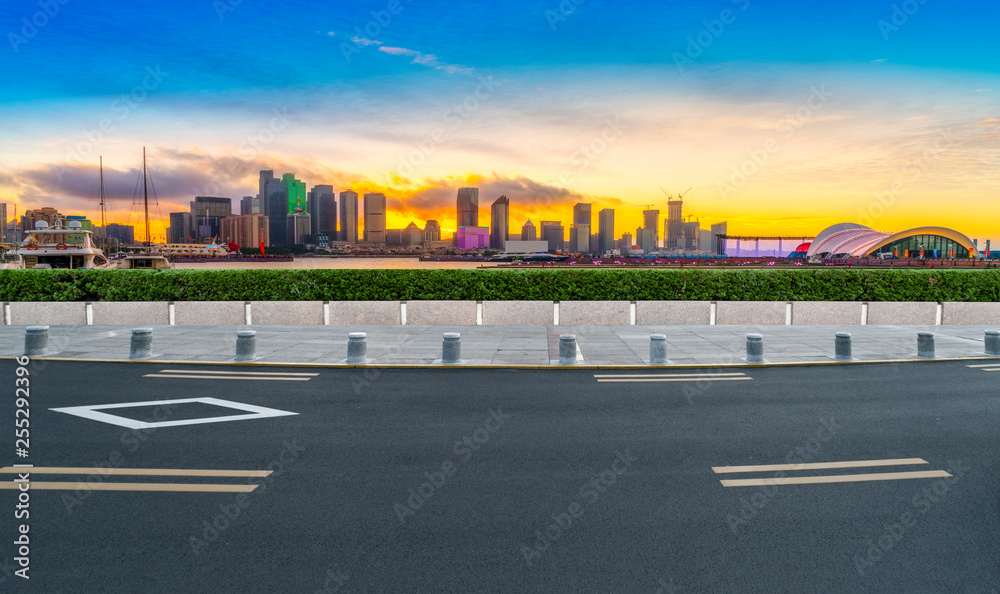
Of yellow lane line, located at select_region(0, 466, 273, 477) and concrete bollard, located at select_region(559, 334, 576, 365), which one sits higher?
concrete bollard, located at select_region(559, 334, 576, 365)

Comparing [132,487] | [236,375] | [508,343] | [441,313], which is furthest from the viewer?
[441,313]

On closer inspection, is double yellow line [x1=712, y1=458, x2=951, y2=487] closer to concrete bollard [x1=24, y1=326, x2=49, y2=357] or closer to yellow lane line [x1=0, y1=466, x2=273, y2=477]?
yellow lane line [x1=0, y1=466, x2=273, y2=477]

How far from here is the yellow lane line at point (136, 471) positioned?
625 cm

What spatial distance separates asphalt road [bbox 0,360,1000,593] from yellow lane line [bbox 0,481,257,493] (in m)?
0.06

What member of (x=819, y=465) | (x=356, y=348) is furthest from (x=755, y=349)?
(x=356, y=348)

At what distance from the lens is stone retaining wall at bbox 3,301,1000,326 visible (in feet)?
59.7

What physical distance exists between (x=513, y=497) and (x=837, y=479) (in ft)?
11.4

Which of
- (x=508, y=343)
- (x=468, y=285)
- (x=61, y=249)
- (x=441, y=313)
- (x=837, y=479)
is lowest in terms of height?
(x=837, y=479)

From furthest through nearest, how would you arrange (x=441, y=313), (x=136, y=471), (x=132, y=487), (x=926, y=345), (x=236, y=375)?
(x=441, y=313) < (x=926, y=345) < (x=236, y=375) < (x=136, y=471) < (x=132, y=487)

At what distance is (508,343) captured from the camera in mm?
14828

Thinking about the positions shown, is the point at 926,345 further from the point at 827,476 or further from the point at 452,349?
the point at 452,349

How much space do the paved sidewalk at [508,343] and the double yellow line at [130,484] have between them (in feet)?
19.9

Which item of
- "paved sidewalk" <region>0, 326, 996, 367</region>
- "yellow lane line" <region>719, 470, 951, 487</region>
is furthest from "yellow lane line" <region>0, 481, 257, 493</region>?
"paved sidewalk" <region>0, 326, 996, 367</region>

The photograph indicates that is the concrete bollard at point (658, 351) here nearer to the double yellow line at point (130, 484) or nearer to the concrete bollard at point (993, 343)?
the concrete bollard at point (993, 343)
